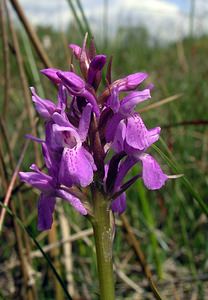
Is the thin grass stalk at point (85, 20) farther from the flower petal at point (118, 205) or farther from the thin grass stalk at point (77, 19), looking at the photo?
the flower petal at point (118, 205)

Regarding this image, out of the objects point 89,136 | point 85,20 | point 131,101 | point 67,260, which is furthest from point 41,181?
point 67,260

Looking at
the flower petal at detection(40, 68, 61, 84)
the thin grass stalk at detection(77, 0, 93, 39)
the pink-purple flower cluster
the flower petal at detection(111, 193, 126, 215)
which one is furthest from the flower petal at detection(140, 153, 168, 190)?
the thin grass stalk at detection(77, 0, 93, 39)

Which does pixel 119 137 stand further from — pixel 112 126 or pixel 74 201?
pixel 74 201

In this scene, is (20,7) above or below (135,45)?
above

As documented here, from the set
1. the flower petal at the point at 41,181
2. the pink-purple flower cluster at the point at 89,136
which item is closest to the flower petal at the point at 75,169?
the pink-purple flower cluster at the point at 89,136

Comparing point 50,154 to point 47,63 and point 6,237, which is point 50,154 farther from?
point 6,237

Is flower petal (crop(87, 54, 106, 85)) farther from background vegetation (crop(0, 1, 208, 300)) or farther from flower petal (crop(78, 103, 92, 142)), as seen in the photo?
background vegetation (crop(0, 1, 208, 300))

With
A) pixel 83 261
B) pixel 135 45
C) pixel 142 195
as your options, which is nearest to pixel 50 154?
pixel 142 195
